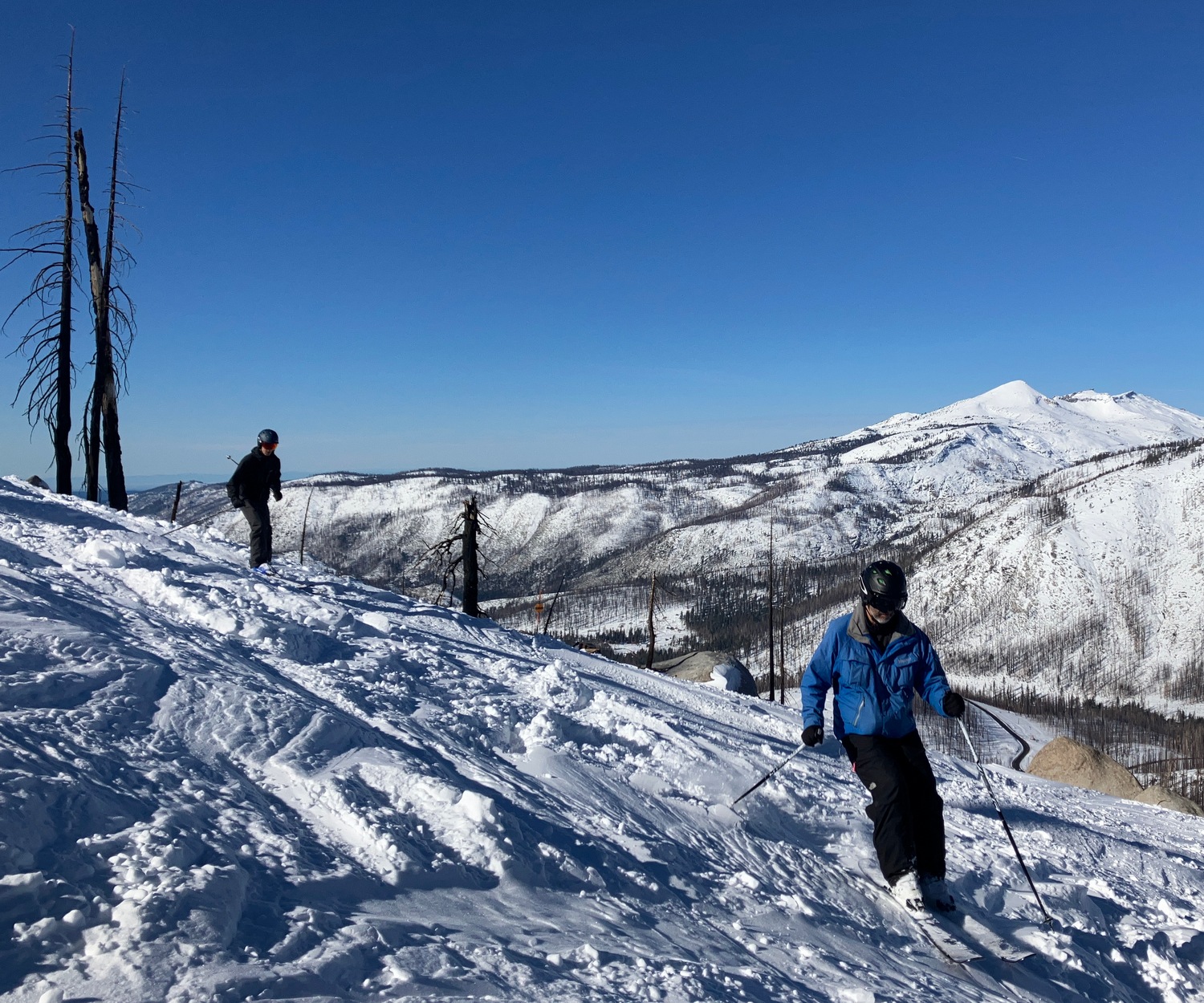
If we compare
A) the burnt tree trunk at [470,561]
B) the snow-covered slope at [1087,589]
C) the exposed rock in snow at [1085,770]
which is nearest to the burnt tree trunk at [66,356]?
the burnt tree trunk at [470,561]

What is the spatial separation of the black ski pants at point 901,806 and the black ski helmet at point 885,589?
0.91 m

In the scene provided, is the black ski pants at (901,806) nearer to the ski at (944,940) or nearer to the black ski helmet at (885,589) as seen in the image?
the ski at (944,940)

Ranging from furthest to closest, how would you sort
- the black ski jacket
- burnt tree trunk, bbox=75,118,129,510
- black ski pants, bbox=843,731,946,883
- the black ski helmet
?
burnt tree trunk, bbox=75,118,129,510 → the black ski jacket → the black ski helmet → black ski pants, bbox=843,731,946,883

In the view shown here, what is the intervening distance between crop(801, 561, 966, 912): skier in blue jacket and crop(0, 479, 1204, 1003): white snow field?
406 millimetres

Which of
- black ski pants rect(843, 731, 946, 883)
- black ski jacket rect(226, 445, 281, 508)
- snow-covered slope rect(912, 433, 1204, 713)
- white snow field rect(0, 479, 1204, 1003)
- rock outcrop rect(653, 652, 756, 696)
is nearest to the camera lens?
white snow field rect(0, 479, 1204, 1003)

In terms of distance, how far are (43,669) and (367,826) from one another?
262 cm

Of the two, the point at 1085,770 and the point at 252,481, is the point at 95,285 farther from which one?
the point at 1085,770

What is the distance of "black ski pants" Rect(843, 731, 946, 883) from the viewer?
16.6ft

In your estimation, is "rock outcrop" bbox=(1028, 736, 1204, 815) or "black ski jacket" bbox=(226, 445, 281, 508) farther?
"rock outcrop" bbox=(1028, 736, 1204, 815)

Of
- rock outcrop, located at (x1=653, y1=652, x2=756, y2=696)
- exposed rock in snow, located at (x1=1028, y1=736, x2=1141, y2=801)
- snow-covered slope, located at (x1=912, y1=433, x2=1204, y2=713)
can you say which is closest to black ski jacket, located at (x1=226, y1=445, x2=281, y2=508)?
rock outcrop, located at (x1=653, y1=652, x2=756, y2=696)

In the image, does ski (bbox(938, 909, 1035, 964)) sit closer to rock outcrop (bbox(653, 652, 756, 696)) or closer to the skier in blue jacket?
the skier in blue jacket

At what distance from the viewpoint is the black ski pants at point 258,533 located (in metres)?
11.7

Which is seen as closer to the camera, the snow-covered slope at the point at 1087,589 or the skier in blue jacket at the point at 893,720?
the skier in blue jacket at the point at 893,720

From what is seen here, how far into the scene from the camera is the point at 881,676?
524cm
